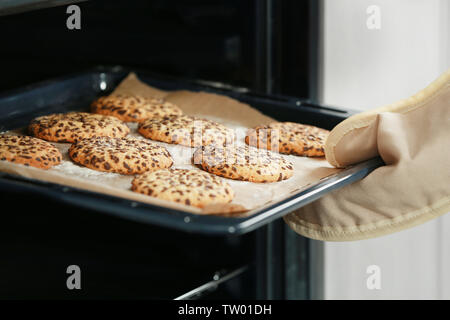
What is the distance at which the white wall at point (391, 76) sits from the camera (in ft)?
5.39

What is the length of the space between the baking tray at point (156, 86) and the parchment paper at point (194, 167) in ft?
0.07

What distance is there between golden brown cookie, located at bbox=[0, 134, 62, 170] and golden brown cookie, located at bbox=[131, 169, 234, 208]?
175mm

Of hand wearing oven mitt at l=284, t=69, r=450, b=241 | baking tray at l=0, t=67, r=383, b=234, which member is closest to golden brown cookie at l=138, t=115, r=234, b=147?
baking tray at l=0, t=67, r=383, b=234

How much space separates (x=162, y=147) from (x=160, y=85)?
0.38m

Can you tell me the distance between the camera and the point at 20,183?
911 mm

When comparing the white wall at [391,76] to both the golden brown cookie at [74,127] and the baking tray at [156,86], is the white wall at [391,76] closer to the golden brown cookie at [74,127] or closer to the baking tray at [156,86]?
the baking tray at [156,86]

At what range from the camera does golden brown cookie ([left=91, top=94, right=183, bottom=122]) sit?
1.40 meters

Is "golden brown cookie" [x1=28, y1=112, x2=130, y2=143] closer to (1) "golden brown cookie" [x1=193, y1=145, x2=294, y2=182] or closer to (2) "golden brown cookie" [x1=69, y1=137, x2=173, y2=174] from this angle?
(2) "golden brown cookie" [x1=69, y1=137, x2=173, y2=174]

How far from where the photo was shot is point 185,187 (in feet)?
3.25

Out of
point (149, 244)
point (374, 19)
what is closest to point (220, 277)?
point (149, 244)

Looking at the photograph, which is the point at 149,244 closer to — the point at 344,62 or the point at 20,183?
the point at 344,62

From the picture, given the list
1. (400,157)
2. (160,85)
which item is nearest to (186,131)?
(160,85)

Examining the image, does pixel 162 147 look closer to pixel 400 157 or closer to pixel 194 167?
pixel 194 167
